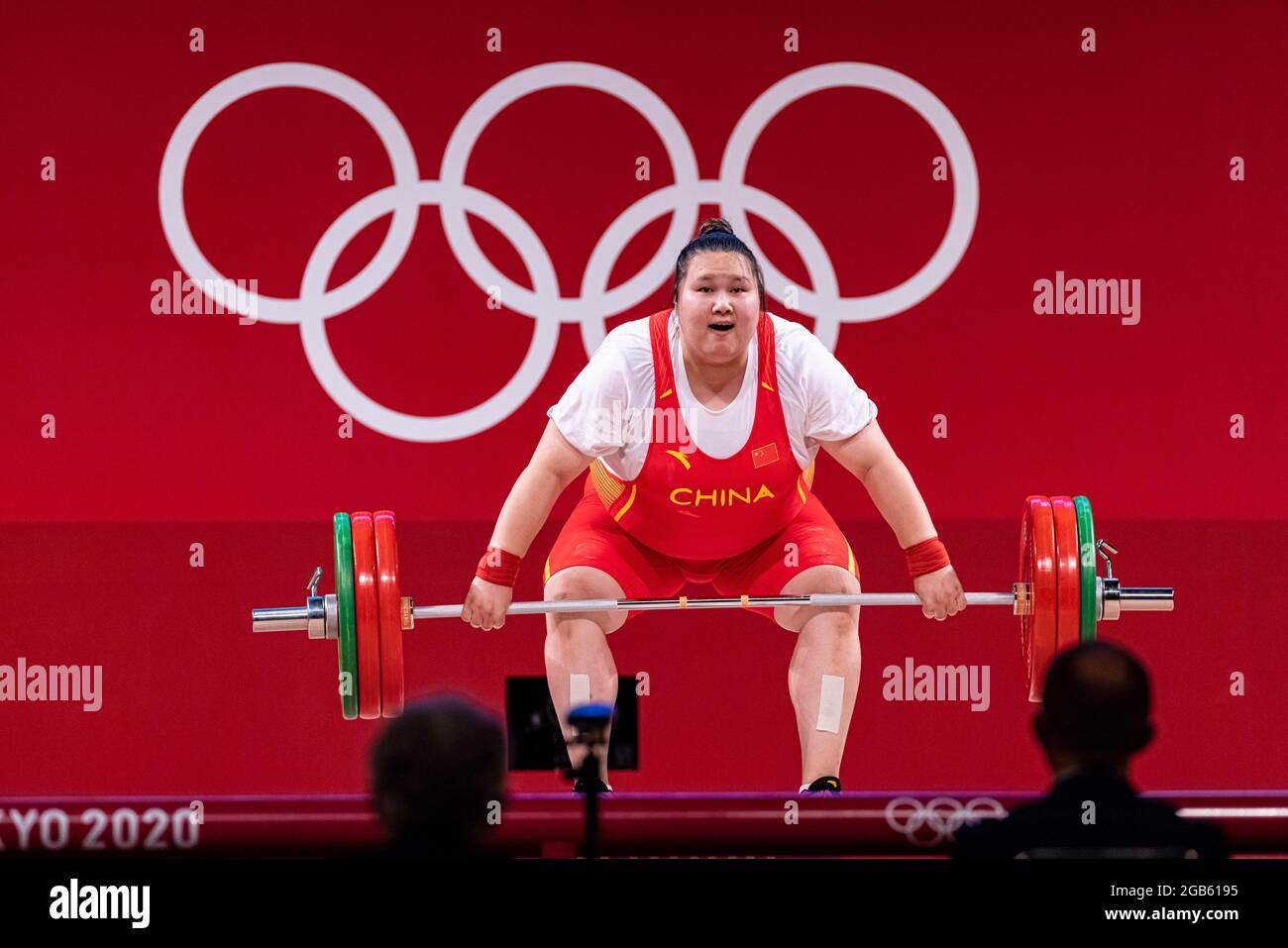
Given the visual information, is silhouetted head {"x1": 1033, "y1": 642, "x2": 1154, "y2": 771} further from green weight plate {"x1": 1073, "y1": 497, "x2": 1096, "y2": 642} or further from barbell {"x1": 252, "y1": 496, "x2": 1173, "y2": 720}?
green weight plate {"x1": 1073, "y1": 497, "x2": 1096, "y2": 642}

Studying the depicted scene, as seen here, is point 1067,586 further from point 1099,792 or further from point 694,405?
point 1099,792

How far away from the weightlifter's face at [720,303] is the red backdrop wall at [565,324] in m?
1.39

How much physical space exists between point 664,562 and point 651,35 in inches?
80.9

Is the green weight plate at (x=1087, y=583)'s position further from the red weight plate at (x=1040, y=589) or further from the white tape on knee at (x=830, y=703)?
the white tape on knee at (x=830, y=703)

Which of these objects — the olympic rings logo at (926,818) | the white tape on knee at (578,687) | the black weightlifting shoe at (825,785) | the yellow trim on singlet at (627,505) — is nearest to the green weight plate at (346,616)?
the white tape on knee at (578,687)

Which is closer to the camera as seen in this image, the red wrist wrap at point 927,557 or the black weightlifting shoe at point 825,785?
the black weightlifting shoe at point 825,785

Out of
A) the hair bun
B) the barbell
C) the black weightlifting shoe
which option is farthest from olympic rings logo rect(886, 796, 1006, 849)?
the hair bun

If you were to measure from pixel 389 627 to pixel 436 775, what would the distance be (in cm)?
268

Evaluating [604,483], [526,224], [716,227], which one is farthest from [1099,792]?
[526,224]

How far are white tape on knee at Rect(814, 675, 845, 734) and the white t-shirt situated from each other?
2.07ft

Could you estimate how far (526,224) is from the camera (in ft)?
19.1

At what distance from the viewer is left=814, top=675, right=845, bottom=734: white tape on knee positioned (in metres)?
4.35

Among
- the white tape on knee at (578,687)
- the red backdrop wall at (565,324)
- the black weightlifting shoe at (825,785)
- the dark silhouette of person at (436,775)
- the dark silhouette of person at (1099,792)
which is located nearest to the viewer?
the dark silhouette of person at (436,775)

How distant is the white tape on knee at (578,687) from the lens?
439cm
